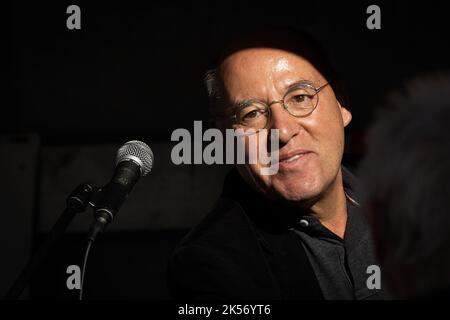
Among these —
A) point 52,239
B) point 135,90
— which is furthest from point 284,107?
point 135,90

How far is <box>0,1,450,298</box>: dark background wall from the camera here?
146 inches

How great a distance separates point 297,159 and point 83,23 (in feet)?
6.06

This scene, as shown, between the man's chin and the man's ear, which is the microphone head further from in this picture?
the man's ear

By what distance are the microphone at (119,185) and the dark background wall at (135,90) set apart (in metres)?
1.69

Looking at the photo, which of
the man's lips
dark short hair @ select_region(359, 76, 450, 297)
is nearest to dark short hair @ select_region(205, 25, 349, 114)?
the man's lips

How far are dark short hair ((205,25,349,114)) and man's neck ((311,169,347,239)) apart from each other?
0.36 meters

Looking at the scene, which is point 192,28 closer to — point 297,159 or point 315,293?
point 297,159

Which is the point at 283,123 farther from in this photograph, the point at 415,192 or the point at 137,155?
the point at 415,192

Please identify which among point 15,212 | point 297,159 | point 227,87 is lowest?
point 15,212

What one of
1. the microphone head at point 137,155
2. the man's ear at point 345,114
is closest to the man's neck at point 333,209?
the man's ear at point 345,114

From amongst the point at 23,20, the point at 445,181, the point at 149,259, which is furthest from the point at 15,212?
the point at 445,181

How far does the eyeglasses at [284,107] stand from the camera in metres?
2.44

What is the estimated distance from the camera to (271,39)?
254cm

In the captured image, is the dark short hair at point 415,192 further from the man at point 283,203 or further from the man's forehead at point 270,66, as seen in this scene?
the man's forehead at point 270,66
